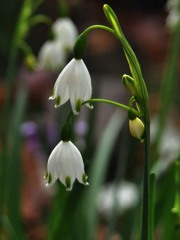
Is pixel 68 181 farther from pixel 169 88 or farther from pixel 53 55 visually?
pixel 169 88

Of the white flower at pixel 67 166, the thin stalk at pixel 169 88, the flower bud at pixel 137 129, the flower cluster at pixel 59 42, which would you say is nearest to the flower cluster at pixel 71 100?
the white flower at pixel 67 166

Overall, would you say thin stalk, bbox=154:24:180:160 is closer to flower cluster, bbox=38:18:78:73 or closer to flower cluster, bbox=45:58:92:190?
flower cluster, bbox=38:18:78:73

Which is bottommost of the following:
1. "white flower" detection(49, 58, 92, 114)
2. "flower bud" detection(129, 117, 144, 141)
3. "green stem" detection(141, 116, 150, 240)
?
"green stem" detection(141, 116, 150, 240)

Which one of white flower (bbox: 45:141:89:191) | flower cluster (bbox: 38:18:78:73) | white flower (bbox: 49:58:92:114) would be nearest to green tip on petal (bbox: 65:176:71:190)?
white flower (bbox: 45:141:89:191)

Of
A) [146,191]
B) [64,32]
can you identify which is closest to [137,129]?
[146,191]

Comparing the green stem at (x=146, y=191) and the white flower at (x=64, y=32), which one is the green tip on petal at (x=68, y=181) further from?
the white flower at (x=64, y=32)

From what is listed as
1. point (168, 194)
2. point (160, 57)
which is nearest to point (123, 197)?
point (168, 194)

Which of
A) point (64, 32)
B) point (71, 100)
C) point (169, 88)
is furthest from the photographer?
point (169, 88)
